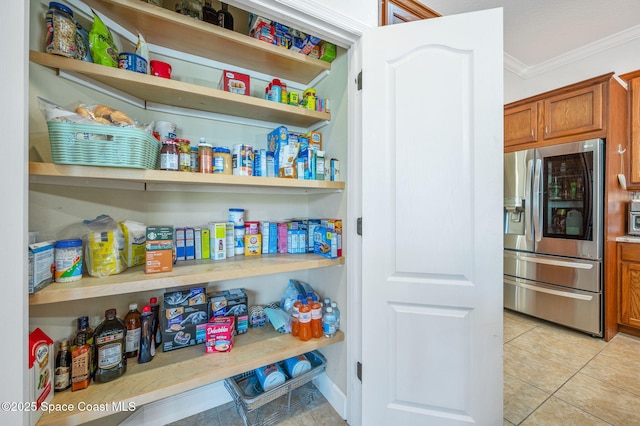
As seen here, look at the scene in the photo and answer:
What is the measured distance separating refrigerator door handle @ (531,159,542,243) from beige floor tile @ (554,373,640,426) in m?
1.27

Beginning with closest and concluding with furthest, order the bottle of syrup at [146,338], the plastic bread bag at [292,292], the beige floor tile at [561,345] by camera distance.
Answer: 1. the bottle of syrup at [146,338]
2. the plastic bread bag at [292,292]
3. the beige floor tile at [561,345]

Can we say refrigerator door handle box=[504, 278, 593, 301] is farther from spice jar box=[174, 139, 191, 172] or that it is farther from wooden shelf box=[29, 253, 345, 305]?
spice jar box=[174, 139, 191, 172]

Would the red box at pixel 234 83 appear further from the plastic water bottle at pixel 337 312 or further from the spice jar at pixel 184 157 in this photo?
the plastic water bottle at pixel 337 312

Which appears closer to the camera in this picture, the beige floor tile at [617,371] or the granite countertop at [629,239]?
the beige floor tile at [617,371]

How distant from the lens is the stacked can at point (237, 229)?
1427 millimetres

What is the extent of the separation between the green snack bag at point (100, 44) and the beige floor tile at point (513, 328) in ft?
11.0


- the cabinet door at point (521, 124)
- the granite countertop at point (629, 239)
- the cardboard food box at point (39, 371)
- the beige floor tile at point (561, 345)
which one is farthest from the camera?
the cabinet door at point (521, 124)

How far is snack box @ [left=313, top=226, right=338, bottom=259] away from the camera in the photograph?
4.53ft

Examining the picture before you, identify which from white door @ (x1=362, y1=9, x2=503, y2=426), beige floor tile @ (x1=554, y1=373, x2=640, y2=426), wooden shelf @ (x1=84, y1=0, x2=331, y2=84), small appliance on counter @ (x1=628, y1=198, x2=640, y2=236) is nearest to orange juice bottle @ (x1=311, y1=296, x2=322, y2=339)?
white door @ (x1=362, y1=9, x2=503, y2=426)

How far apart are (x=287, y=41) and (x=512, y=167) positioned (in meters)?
2.67

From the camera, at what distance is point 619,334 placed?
2.24m

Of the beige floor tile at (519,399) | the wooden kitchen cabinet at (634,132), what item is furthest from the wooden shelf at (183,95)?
the wooden kitchen cabinet at (634,132)

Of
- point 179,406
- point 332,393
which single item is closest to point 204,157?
point 179,406

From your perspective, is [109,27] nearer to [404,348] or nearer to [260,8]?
[260,8]
